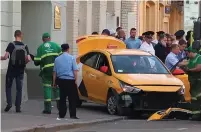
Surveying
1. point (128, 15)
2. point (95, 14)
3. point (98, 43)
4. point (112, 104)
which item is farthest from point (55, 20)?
point (128, 15)

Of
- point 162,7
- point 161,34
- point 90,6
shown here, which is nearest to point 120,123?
point 161,34

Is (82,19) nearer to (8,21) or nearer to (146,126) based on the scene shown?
(8,21)

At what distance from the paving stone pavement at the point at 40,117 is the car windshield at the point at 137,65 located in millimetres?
1246

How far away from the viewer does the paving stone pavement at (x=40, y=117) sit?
1372 centimetres

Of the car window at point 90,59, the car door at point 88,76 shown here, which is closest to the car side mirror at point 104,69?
the car door at point 88,76

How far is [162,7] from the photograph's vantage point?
40.0m

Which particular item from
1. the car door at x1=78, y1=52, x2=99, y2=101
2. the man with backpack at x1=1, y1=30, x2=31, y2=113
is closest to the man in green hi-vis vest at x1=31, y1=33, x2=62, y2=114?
the man with backpack at x1=1, y1=30, x2=31, y2=113

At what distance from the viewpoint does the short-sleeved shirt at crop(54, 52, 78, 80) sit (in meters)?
15.3

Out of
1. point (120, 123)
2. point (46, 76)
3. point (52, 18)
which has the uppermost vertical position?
point (52, 18)

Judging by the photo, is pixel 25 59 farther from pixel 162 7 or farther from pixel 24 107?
pixel 162 7

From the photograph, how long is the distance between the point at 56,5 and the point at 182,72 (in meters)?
5.10

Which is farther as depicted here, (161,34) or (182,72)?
(161,34)

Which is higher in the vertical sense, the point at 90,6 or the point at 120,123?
the point at 90,6

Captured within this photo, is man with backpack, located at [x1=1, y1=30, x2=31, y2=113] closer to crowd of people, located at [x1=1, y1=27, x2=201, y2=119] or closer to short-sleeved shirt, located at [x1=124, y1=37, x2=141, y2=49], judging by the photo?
crowd of people, located at [x1=1, y1=27, x2=201, y2=119]
